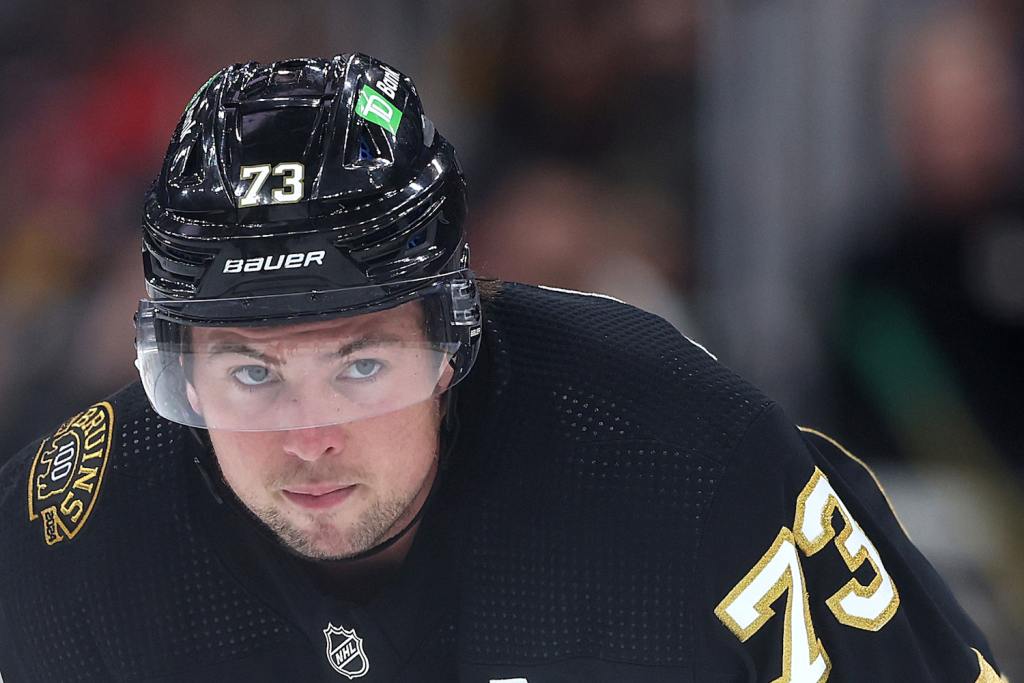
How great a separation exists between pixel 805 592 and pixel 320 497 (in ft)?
2.05

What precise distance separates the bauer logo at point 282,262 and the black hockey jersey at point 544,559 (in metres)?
0.36

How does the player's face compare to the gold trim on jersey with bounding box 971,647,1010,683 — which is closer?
the player's face

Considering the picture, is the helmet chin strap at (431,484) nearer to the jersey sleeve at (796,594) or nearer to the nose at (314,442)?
the nose at (314,442)

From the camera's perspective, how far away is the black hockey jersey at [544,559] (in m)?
A: 1.85

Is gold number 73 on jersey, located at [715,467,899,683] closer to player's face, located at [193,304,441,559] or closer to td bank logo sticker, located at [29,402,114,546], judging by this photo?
player's face, located at [193,304,441,559]

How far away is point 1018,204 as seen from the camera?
11.0 ft

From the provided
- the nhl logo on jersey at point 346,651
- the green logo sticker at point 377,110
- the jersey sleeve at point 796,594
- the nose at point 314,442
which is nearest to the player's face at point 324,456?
the nose at point 314,442

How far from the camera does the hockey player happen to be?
1797 mm

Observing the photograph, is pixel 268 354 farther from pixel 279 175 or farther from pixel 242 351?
pixel 279 175

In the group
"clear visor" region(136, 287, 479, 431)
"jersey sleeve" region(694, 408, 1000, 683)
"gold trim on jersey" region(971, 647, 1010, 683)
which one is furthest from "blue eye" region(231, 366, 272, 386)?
"gold trim on jersey" region(971, 647, 1010, 683)

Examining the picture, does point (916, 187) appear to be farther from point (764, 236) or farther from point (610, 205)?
point (610, 205)

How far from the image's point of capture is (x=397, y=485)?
6.24 ft

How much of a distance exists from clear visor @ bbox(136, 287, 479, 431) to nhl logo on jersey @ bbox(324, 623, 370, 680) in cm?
33

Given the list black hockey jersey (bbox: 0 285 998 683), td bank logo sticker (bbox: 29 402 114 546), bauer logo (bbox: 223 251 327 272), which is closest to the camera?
bauer logo (bbox: 223 251 327 272)
